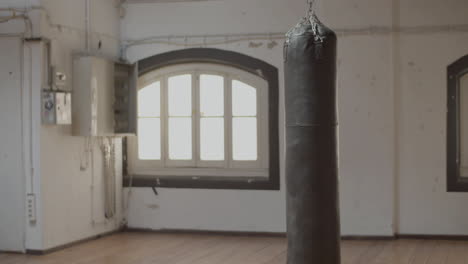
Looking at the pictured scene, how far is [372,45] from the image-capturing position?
8.03 metres

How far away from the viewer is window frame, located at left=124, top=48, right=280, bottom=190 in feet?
27.1

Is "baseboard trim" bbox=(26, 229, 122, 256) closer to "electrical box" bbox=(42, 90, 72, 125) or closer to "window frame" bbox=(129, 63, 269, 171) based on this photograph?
"window frame" bbox=(129, 63, 269, 171)

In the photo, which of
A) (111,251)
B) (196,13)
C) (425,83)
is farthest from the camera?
(196,13)

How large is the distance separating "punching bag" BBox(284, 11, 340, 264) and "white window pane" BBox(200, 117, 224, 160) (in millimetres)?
3438

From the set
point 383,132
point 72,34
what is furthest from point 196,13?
point 383,132

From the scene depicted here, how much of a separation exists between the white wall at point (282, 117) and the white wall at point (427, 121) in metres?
0.18

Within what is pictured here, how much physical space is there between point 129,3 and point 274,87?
6.93 ft

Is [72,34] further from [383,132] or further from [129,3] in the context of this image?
[383,132]

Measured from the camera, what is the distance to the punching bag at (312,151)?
499 cm

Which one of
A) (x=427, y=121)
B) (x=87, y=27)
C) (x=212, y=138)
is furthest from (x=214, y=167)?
(x=427, y=121)

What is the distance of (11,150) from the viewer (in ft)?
23.7

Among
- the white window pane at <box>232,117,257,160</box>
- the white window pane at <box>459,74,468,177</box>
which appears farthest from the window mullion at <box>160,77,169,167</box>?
the white window pane at <box>459,74,468,177</box>

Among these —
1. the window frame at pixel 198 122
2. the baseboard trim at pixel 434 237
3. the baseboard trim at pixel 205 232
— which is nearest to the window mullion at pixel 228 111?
the window frame at pixel 198 122

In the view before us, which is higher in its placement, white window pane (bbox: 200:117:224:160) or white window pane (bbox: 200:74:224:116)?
white window pane (bbox: 200:74:224:116)
